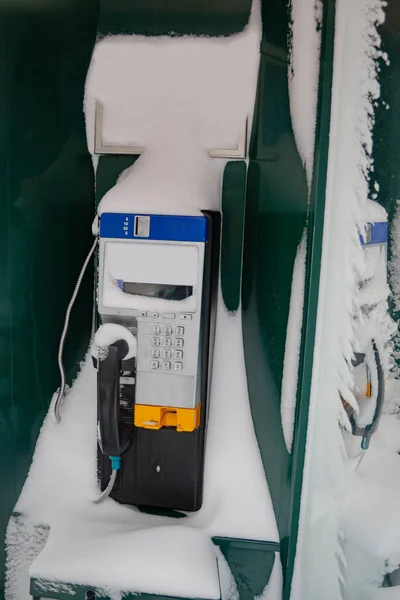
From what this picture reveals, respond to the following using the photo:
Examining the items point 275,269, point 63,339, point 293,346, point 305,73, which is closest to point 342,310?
point 293,346

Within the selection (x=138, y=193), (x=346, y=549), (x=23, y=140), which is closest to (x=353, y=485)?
(x=346, y=549)

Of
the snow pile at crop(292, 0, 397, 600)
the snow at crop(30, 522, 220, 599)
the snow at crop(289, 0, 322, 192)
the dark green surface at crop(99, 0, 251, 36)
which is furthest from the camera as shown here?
the dark green surface at crop(99, 0, 251, 36)

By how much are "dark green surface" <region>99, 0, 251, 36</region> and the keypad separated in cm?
70

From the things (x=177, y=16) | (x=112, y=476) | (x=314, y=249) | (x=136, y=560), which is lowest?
(x=136, y=560)

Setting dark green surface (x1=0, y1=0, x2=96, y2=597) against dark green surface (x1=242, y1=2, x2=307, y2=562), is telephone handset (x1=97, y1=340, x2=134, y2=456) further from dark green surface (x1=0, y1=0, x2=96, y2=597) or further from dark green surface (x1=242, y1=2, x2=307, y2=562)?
dark green surface (x1=242, y1=2, x2=307, y2=562)

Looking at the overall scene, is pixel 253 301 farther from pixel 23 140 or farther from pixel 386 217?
pixel 23 140

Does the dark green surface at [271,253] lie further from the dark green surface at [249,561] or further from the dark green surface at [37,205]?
the dark green surface at [37,205]

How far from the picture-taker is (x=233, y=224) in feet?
4.51

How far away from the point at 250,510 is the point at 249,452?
0.14 metres

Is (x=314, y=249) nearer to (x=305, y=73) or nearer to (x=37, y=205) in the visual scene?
(x=305, y=73)

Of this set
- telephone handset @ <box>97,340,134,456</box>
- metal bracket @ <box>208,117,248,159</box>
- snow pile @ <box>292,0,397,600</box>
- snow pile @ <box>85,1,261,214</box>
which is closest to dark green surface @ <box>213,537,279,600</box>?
snow pile @ <box>292,0,397,600</box>

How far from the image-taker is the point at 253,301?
1361 millimetres

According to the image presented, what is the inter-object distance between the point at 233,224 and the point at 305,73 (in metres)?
0.43

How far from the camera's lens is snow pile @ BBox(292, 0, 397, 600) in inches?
32.4
